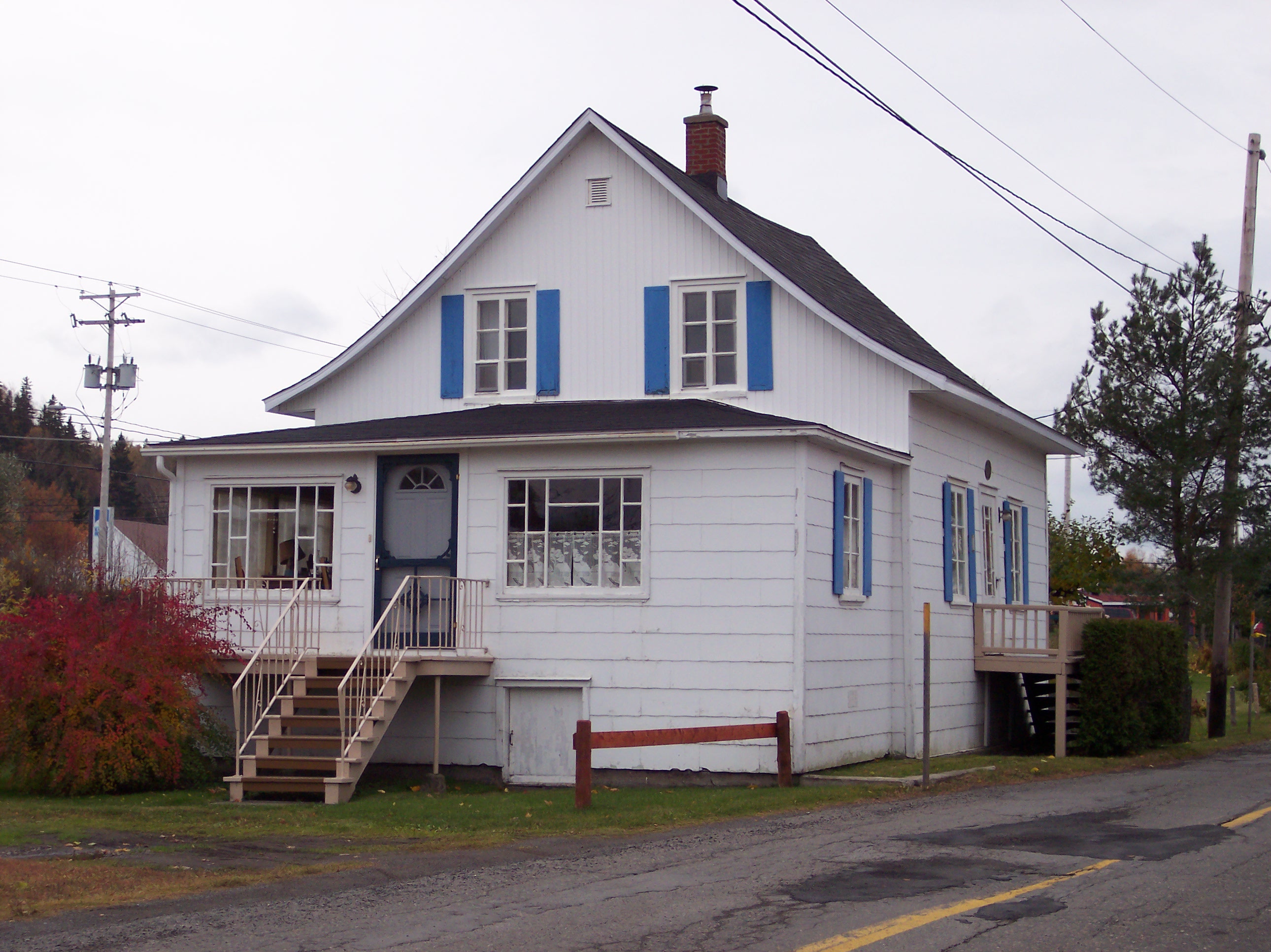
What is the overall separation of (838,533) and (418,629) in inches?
195

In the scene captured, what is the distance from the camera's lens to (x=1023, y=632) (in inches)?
910

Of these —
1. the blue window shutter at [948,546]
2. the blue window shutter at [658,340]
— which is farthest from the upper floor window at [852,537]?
the blue window shutter at [658,340]

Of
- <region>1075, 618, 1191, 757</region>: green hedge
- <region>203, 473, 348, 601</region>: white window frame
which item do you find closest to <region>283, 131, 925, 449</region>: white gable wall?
<region>203, 473, 348, 601</region>: white window frame

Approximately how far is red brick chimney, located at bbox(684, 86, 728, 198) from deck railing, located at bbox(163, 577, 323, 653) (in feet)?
28.4

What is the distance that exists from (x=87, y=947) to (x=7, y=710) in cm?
852

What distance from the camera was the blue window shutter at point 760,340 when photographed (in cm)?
1878

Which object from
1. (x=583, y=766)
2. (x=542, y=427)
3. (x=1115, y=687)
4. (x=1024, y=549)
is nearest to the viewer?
(x=583, y=766)

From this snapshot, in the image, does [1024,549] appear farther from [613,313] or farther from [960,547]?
[613,313]

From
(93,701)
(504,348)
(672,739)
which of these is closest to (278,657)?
(93,701)

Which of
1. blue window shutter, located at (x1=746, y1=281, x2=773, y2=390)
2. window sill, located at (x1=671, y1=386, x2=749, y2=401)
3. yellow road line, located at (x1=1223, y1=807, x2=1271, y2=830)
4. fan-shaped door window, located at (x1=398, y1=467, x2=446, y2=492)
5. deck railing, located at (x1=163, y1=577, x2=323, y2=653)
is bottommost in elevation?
yellow road line, located at (x1=1223, y1=807, x2=1271, y2=830)

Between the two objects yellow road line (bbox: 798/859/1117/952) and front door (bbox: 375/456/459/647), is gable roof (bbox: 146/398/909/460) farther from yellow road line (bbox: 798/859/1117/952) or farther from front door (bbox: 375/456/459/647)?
yellow road line (bbox: 798/859/1117/952)

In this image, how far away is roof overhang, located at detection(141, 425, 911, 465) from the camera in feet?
52.8

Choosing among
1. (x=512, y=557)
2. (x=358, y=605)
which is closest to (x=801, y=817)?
(x=512, y=557)

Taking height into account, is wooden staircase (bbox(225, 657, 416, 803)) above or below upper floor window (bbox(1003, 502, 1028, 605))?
below
